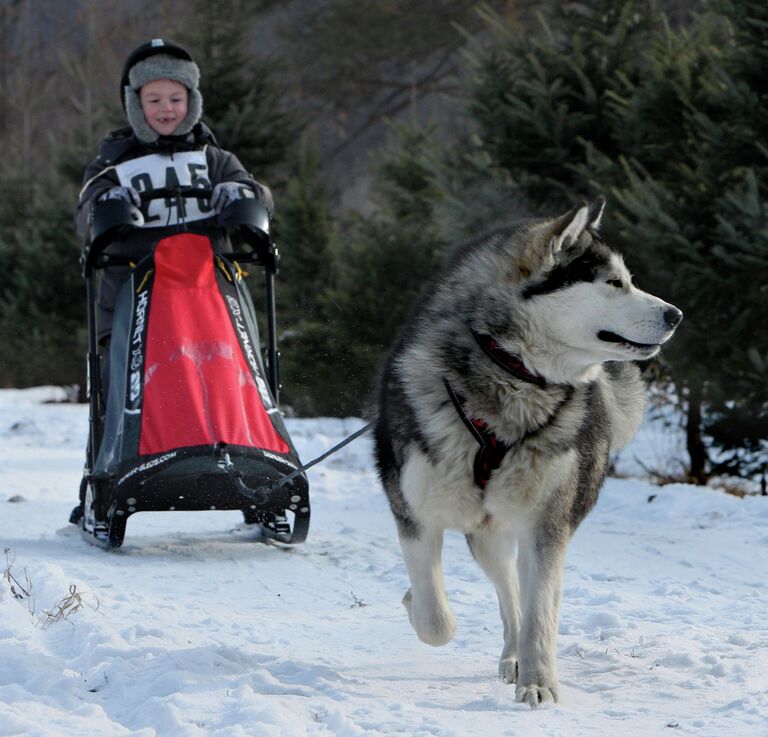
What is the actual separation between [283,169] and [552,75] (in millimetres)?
6387

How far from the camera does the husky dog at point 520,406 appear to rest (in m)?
3.02

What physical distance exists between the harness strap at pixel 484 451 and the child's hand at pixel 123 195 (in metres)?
2.38

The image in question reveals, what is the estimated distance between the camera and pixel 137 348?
4805 millimetres

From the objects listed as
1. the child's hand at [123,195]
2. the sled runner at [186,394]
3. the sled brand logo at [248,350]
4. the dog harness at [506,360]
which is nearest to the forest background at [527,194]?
the sled runner at [186,394]

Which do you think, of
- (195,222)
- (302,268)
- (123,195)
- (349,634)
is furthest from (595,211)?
(302,268)

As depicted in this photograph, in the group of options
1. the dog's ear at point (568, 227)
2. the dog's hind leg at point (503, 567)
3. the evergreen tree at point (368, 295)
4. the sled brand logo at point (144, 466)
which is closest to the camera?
the dog's ear at point (568, 227)

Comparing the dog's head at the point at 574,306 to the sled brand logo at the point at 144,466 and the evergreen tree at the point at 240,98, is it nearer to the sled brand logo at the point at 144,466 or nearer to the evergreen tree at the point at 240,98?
the sled brand logo at the point at 144,466

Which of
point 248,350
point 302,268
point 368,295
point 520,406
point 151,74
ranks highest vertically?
point 151,74

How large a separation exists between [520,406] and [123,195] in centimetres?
246

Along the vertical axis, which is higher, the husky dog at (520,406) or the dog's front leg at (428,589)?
the husky dog at (520,406)

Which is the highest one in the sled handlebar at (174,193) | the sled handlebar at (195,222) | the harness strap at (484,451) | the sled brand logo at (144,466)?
the sled handlebar at (174,193)

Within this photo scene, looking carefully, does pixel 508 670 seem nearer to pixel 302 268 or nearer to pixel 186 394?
pixel 186 394

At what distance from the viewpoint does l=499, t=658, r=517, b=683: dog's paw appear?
3.18 m

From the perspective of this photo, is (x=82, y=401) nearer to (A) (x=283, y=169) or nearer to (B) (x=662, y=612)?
(A) (x=283, y=169)
